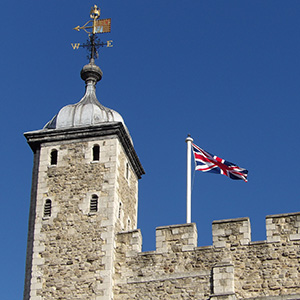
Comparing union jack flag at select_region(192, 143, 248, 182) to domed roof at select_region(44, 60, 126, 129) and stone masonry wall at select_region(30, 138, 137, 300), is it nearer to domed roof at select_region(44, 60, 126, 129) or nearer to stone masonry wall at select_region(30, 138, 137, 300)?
stone masonry wall at select_region(30, 138, 137, 300)

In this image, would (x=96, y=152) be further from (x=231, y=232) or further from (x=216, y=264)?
(x=216, y=264)

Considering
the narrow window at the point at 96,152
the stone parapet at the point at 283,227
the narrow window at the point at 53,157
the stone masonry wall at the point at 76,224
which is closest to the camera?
the stone parapet at the point at 283,227

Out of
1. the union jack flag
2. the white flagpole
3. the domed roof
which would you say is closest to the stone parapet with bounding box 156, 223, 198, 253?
the white flagpole

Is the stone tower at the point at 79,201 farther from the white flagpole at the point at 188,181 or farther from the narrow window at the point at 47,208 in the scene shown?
the white flagpole at the point at 188,181

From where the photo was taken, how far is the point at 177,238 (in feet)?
89.9

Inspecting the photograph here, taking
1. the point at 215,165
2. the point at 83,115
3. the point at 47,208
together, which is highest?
the point at 83,115

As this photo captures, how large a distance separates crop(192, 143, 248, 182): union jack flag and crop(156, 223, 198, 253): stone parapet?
3132 mm

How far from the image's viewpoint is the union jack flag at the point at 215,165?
29.8m

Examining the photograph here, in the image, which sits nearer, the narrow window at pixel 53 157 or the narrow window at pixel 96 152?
the narrow window at pixel 96 152

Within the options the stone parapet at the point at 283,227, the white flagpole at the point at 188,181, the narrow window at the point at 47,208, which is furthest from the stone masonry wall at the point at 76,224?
the stone parapet at the point at 283,227

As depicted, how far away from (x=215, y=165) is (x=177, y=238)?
3784 mm

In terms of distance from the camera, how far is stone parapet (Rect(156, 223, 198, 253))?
2723 centimetres

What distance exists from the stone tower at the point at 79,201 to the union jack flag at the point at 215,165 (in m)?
2.47

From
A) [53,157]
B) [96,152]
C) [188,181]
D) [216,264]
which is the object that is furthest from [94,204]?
[216,264]
